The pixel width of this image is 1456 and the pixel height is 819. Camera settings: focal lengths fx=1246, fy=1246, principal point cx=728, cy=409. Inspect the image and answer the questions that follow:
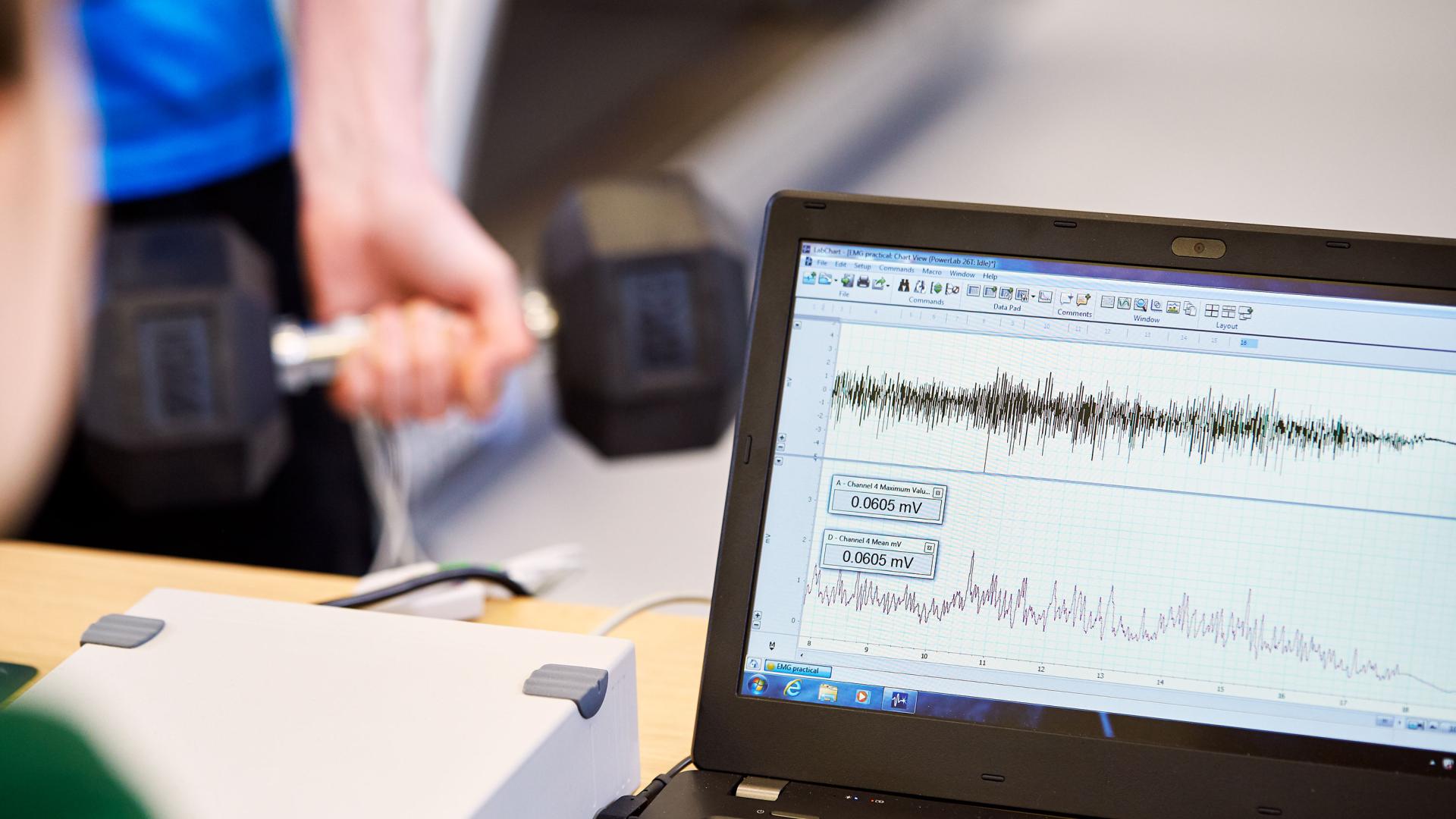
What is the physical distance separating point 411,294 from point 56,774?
1097 mm

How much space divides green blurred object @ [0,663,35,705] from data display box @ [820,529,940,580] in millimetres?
423

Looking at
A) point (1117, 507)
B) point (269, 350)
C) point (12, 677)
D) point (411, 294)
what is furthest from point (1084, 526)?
point (411, 294)

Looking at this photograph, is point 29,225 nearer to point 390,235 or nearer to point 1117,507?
point 1117,507

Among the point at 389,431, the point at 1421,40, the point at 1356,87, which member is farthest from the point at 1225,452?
the point at 1421,40

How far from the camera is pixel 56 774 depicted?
0.18 metres

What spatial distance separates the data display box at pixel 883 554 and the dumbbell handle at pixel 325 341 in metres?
0.62

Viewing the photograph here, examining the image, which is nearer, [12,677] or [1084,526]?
[1084,526]

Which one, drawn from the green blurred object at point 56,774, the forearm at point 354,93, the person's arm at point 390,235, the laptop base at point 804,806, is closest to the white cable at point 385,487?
the person's arm at point 390,235

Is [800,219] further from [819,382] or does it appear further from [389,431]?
[389,431]

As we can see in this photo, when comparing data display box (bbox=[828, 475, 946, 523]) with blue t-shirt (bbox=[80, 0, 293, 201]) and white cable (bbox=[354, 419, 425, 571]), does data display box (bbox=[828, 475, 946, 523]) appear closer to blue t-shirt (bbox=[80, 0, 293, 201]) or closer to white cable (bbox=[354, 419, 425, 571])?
white cable (bbox=[354, 419, 425, 571])

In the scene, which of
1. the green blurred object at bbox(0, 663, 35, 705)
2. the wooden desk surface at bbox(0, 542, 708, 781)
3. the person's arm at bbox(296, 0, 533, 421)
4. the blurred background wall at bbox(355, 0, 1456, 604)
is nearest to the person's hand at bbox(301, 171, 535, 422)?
the person's arm at bbox(296, 0, 533, 421)

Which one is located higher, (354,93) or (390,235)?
(354,93)

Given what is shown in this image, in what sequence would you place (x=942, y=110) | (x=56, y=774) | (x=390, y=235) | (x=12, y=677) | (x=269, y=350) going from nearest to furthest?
(x=56, y=774) → (x=12, y=677) → (x=269, y=350) → (x=390, y=235) → (x=942, y=110)

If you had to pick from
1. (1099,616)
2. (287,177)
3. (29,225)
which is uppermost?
(287,177)
